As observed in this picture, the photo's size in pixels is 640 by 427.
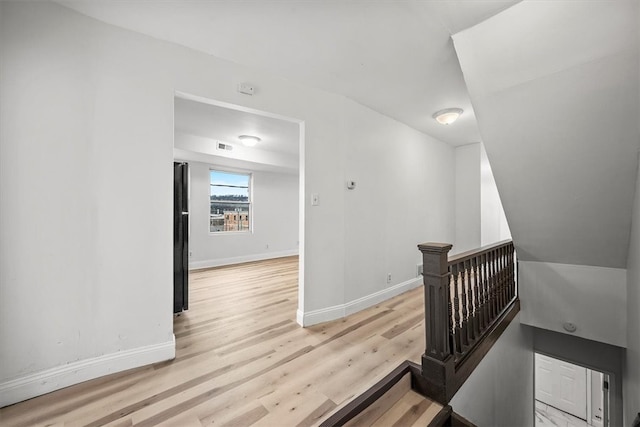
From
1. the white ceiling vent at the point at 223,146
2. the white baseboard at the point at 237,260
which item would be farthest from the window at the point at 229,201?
the white ceiling vent at the point at 223,146

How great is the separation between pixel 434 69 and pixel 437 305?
6.72 feet

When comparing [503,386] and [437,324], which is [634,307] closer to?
[503,386]

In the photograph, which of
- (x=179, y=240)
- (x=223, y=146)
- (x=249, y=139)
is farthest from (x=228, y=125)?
(x=179, y=240)

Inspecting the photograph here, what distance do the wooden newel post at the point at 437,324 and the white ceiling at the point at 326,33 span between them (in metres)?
1.54

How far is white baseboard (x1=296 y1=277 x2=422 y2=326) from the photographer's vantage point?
261 centimetres

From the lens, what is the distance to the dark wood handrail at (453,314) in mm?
1772

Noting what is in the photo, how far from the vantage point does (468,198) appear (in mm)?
4738

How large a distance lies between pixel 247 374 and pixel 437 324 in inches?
54.9

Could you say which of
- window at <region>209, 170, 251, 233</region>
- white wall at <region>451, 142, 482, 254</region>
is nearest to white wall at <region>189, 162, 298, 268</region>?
window at <region>209, 170, 251, 233</region>

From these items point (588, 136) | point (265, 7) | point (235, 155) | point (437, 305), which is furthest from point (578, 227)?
point (235, 155)

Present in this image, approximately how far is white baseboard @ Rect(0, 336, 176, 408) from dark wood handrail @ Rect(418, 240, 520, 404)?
198 cm

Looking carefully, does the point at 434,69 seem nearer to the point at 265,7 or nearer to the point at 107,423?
the point at 265,7

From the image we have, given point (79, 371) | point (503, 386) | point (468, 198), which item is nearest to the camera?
point (79, 371)

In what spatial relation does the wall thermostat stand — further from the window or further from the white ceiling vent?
the window
